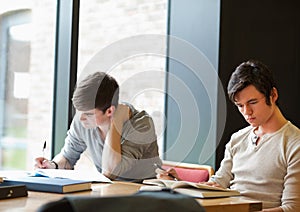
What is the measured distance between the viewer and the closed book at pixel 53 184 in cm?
193

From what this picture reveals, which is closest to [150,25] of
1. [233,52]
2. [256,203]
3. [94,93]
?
[233,52]

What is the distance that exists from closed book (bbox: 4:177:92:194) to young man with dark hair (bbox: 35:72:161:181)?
0.53m

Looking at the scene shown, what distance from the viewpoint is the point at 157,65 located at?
392 centimetres

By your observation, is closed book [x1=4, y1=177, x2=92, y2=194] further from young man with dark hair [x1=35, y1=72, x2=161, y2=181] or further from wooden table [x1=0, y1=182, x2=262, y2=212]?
young man with dark hair [x1=35, y1=72, x2=161, y2=181]

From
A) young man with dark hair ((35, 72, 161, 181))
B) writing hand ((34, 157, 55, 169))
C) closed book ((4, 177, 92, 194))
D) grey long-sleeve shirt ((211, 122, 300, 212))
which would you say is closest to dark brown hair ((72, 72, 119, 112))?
young man with dark hair ((35, 72, 161, 181))

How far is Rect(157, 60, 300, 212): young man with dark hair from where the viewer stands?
6.89 feet

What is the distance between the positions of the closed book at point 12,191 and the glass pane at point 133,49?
2.04 meters

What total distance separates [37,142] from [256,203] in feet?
6.46

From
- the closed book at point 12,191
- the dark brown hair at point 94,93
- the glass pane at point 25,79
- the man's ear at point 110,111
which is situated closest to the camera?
the closed book at point 12,191

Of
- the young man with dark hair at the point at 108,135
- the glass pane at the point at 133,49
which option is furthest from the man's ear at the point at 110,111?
the glass pane at the point at 133,49

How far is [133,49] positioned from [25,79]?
936 mm

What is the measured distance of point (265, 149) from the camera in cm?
223

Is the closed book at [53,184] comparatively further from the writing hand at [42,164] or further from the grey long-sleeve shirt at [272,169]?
the grey long-sleeve shirt at [272,169]

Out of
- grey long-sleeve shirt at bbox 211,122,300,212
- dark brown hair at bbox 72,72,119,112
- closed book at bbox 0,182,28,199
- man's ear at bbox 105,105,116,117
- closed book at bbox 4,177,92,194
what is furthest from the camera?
man's ear at bbox 105,105,116,117
